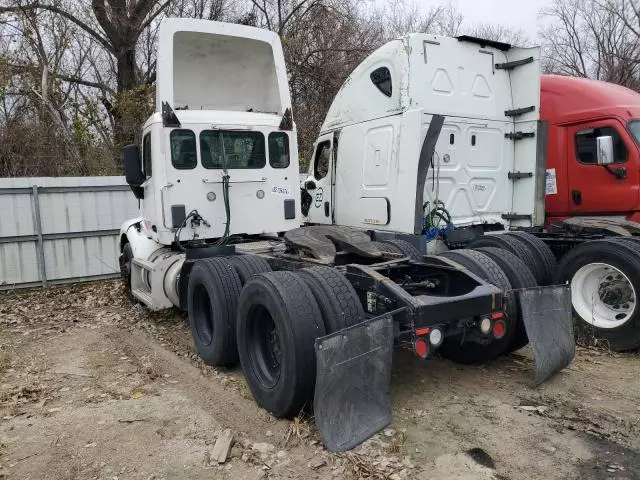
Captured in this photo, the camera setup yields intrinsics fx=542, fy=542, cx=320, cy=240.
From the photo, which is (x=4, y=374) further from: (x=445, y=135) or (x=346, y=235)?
(x=445, y=135)

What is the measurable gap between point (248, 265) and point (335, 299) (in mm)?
1648

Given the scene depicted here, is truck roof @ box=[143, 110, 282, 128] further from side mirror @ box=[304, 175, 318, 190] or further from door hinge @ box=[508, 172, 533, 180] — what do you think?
door hinge @ box=[508, 172, 533, 180]

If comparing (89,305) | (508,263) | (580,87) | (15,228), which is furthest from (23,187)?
(580,87)

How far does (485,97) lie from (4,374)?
685 centimetres

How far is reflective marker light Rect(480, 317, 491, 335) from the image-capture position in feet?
13.6

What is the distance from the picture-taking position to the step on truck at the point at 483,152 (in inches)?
272

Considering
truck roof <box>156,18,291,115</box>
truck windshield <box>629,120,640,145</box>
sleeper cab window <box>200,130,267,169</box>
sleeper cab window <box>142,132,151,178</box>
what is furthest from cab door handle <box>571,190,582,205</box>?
sleeper cab window <box>142,132,151,178</box>

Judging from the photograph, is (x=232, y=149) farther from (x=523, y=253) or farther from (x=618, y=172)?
(x=618, y=172)

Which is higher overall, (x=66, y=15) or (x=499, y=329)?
(x=66, y=15)

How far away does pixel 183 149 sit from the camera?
681 cm

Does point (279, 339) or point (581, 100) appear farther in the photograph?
point (581, 100)

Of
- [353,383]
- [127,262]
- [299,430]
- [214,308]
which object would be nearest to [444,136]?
[214,308]

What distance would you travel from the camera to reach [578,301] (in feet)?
19.9

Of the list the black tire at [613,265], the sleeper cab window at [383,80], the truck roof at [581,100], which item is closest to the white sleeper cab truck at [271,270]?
the sleeper cab window at [383,80]
